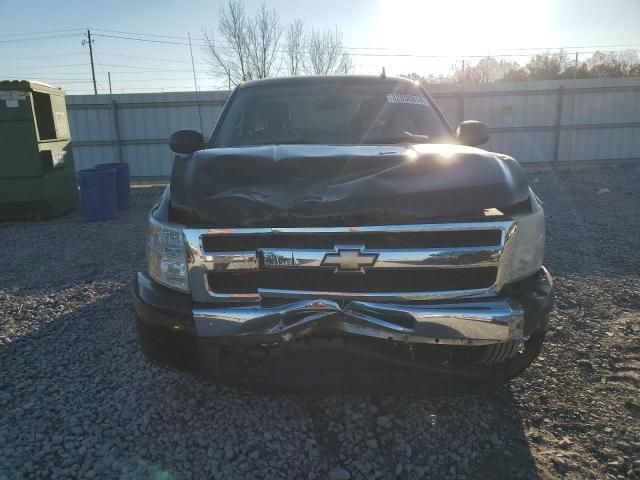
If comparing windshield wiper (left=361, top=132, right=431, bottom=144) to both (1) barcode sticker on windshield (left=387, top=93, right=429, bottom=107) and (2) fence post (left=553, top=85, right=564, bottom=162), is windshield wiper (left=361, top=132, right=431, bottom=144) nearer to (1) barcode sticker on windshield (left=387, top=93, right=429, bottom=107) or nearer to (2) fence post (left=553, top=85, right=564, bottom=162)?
(1) barcode sticker on windshield (left=387, top=93, right=429, bottom=107)

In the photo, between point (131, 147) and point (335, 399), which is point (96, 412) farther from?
point (131, 147)

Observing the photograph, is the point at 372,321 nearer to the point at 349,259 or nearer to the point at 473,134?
the point at 349,259

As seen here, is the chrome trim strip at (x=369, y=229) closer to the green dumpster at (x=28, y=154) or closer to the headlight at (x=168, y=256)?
the headlight at (x=168, y=256)

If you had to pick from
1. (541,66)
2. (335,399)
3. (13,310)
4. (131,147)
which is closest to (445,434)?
(335,399)

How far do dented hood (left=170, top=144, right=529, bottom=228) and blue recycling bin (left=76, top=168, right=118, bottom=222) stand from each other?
6.85 m

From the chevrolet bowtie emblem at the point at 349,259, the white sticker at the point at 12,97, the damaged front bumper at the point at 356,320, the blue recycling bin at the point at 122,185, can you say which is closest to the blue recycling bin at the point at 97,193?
the blue recycling bin at the point at 122,185

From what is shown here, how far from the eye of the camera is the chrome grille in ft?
6.94

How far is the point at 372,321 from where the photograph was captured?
Result: 2070mm

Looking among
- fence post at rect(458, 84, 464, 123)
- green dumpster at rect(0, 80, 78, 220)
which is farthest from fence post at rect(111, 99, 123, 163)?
fence post at rect(458, 84, 464, 123)

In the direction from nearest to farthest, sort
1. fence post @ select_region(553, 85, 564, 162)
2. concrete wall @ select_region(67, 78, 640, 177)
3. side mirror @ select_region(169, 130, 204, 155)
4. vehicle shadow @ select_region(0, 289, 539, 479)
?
vehicle shadow @ select_region(0, 289, 539, 479), side mirror @ select_region(169, 130, 204, 155), concrete wall @ select_region(67, 78, 640, 177), fence post @ select_region(553, 85, 564, 162)

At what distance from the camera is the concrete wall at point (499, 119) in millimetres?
14172

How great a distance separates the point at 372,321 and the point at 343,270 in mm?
246

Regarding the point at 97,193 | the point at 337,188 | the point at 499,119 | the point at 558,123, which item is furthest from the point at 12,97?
the point at 558,123

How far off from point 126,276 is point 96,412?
2.80 metres
